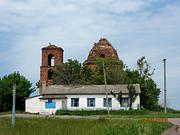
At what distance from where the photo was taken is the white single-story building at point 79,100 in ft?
198

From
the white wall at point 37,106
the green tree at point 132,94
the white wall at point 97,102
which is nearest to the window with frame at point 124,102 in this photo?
the white wall at point 97,102

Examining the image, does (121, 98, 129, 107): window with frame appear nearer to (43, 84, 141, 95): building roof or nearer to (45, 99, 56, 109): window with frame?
(43, 84, 141, 95): building roof

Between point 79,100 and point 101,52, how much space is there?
2204 cm

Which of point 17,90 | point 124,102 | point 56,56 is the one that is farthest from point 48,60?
point 124,102

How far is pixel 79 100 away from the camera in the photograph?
6119 cm

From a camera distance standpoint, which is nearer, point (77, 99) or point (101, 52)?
point (77, 99)

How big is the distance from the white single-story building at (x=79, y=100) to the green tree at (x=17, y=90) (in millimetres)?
4018

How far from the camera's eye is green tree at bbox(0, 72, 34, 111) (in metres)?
65.1

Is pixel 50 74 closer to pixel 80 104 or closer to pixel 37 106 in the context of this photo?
pixel 37 106

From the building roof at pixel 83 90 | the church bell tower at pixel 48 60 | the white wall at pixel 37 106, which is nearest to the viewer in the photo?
the white wall at pixel 37 106

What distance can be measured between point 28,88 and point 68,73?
467 inches

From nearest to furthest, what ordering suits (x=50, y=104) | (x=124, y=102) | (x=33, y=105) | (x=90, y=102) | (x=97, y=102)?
1. (x=124, y=102)
2. (x=97, y=102)
3. (x=90, y=102)
4. (x=50, y=104)
5. (x=33, y=105)

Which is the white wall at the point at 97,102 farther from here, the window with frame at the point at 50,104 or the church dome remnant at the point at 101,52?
the church dome remnant at the point at 101,52

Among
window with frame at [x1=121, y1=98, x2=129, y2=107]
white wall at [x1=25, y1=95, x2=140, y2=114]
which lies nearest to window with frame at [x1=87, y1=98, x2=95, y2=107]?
white wall at [x1=25, y1=95, x2=140, y2=114]
